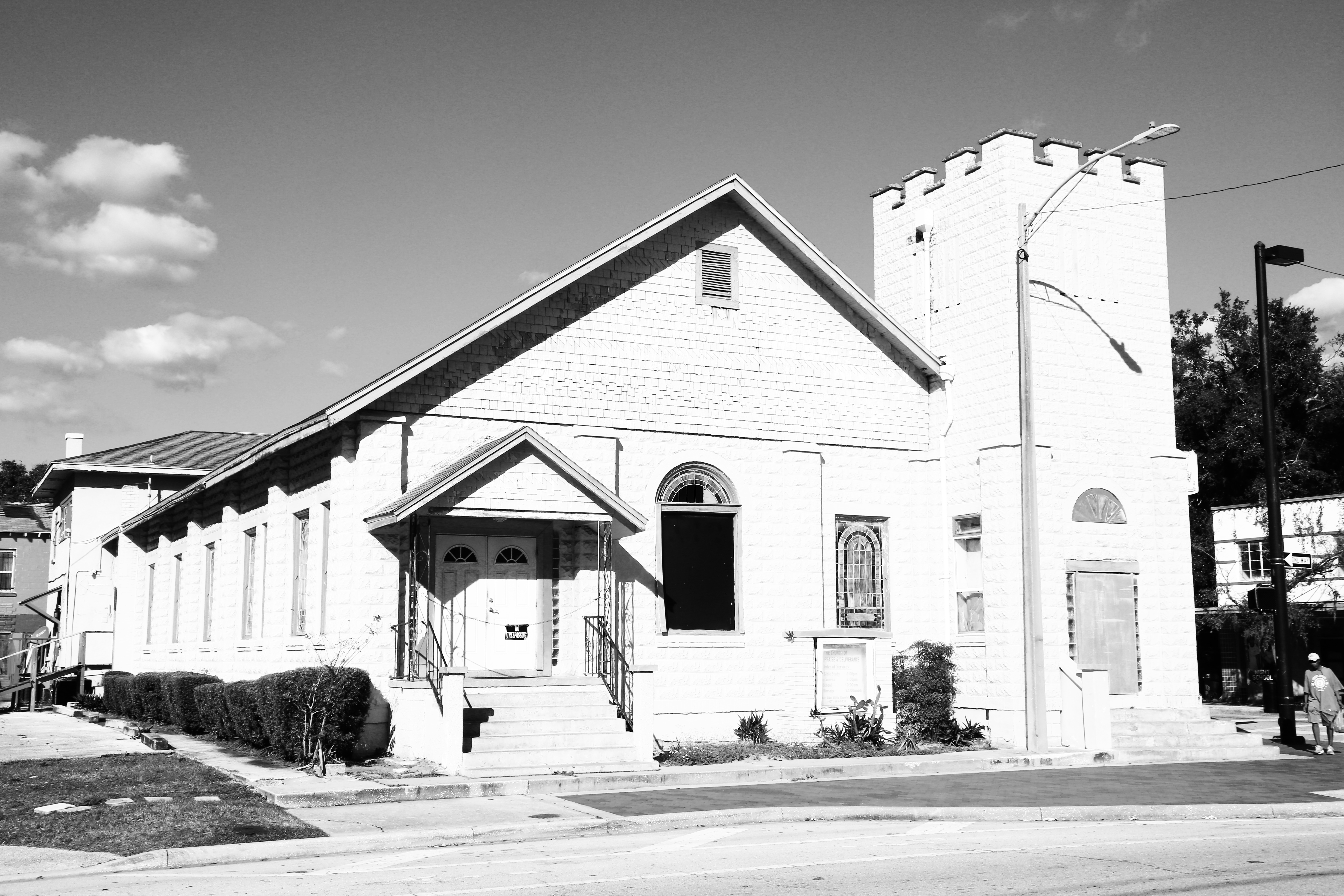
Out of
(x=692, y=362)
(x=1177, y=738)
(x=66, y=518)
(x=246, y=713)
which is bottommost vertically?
(x=1177, y=738)

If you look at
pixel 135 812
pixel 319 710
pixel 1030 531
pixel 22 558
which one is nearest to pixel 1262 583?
pixel 1030 531

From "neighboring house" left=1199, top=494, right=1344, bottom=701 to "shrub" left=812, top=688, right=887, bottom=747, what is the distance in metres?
21.5

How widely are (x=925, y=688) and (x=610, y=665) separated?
533 centimetres

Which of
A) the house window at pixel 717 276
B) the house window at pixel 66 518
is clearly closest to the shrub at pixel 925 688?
the house window at pixel 717 276

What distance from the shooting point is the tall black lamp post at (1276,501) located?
73.0 ft

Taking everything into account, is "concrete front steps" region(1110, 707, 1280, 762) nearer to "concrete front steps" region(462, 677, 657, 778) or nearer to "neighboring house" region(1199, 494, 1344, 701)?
"concrete front steps" region(462, 677, 657, 778)

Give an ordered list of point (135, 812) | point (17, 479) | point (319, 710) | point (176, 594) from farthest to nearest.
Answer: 1. point (17, 479)
2. point (176, 594)
3. point (319, 710)
4. point (135, 812)

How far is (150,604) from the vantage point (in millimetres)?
33531

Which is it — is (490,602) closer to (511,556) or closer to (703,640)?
(511,556)

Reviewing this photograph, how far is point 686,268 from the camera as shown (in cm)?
2170

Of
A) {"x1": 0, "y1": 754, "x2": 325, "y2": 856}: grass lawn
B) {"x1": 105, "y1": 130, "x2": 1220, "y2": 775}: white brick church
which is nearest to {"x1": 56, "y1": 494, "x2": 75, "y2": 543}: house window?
{"x1": 105, "y1": 130, "x2": 1220, "y2": 775}: white brick church

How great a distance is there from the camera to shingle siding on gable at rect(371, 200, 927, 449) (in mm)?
20125

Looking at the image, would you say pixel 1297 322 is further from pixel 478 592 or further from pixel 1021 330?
pixel 478 592

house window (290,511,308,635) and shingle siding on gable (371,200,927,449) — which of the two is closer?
shingle siding on gable (371,200,927,449)
